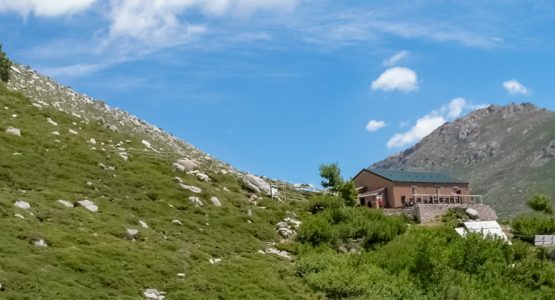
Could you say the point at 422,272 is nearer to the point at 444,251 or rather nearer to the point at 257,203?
the point at 444,251

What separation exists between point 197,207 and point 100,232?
13.4 metres

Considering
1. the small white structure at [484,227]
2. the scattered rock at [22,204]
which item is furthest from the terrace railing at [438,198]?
the scattered rock at [22,204]

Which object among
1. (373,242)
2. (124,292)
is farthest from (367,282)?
(124,292)

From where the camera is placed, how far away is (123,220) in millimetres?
44312

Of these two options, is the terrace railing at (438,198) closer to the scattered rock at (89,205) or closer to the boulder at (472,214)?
the boulder at (472,214)

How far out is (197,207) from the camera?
174 ft

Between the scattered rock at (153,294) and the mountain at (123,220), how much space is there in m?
0.10

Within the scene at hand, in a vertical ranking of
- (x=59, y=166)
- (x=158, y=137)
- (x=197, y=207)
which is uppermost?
(x=158, y=137)

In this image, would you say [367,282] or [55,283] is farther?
[367,282]

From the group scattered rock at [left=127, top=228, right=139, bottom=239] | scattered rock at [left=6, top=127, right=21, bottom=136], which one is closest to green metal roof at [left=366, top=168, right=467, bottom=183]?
scattered rock at [left=6, top=127, right=21, bottom=136]

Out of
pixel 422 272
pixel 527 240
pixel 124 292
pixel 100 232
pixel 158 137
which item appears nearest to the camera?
pixel 124 292

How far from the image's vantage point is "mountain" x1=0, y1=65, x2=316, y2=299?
3369 cm

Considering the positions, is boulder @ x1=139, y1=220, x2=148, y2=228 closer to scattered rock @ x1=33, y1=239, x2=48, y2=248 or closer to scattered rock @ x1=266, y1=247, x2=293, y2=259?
scattered rock @ x1=266, y1=247, x2=293, y2=259

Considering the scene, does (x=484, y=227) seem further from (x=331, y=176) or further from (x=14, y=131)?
(x=14, y=131)
